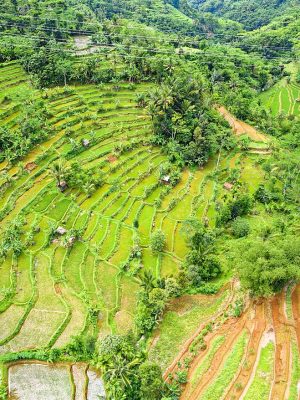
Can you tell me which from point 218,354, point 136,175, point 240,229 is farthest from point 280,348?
point 136,175

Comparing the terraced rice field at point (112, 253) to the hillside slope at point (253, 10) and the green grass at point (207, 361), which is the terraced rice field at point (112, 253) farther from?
the hillside slope at point (253, 10)

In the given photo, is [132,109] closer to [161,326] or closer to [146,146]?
[146,146]

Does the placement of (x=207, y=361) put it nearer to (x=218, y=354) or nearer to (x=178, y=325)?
(x=218, y=354)

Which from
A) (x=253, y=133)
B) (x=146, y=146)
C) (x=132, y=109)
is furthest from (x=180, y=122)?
(x=253, y=133)

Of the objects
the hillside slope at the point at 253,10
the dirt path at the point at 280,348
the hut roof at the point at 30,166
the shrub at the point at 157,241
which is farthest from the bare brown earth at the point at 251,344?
the hillside slope at the point at 253,10

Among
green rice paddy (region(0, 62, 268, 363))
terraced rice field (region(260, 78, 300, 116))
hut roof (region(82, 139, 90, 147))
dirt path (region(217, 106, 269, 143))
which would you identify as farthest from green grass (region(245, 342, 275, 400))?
terraced rice field (region(260, 78, 300, 116))
